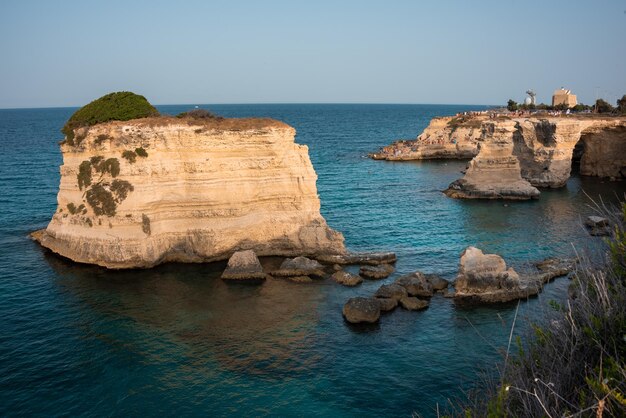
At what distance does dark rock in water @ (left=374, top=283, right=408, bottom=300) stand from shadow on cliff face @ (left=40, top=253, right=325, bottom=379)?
410cm

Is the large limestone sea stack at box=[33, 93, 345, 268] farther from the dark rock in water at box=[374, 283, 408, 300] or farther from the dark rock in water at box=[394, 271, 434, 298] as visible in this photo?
the dark rock in water at box=[374, 283, 408, 300]

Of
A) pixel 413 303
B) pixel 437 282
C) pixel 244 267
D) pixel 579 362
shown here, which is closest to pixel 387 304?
pixel 413 303

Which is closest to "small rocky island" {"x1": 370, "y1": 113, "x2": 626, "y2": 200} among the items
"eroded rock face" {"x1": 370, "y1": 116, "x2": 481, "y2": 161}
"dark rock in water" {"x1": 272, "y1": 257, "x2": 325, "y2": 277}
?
"eroded rock face" {"x1": 370, "y1": 116, "x2": 481, "y2": 161}

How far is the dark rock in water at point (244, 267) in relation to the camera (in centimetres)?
3791

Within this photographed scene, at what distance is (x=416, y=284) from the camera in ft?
116

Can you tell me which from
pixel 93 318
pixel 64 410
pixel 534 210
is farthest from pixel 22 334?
pixel 534 210

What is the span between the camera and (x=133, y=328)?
99.7ft

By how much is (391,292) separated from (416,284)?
85.5 inches

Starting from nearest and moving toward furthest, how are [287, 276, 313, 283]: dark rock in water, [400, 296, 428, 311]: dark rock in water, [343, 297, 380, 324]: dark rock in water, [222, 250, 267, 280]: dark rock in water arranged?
1. [343, 297, 380, 324]: dark rock in water
2. [400, 296, 428, 311]: dark rock in water
3. [287, 276, 313, 283]: dark rock in water
4. [222, 250, 267, 280]: dark rock in water

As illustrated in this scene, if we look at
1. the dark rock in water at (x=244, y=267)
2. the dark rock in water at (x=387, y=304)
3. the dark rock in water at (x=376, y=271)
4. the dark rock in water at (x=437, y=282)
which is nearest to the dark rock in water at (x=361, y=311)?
the dark rock in water at (x=387, y=304)

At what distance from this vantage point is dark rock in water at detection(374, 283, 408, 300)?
34281mm

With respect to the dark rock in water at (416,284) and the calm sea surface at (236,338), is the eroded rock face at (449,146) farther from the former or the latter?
the dark rock in water at (416,284)

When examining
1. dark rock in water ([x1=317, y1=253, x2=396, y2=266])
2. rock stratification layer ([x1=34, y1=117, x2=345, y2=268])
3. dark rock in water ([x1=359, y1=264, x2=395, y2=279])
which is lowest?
dark rock in water ([x1=359, y1=264, x2=395, y2=279])

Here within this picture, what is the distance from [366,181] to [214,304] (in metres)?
48.3
